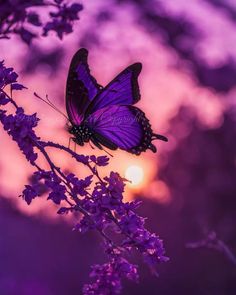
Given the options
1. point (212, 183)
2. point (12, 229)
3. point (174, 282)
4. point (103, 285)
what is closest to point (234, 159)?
point (212, 183)

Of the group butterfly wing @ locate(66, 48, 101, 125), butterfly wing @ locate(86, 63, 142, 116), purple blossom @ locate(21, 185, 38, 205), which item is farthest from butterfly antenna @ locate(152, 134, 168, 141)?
purple blossom @ locate(21, 185, 38, 205)

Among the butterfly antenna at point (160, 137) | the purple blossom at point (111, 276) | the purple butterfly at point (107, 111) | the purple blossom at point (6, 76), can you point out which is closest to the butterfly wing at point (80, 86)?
the purple butterfly at point (107, 111)

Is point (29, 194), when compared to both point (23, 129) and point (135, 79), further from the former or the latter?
point (135, 79)

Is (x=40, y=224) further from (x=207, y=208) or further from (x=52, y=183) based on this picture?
(x=52, y=183)

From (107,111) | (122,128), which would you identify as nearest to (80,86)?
(107,111)

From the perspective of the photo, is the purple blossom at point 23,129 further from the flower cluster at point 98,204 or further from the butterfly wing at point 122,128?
the butterfly wing at point 122,128

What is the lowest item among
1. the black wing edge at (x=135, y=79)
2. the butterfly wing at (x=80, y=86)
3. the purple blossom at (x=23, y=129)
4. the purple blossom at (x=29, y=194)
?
the purple blossom at (x=29, y=194)

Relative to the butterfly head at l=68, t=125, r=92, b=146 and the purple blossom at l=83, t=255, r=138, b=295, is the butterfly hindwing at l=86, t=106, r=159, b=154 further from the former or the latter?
the purple blossom at l=83, t=255, r=138, b=295
